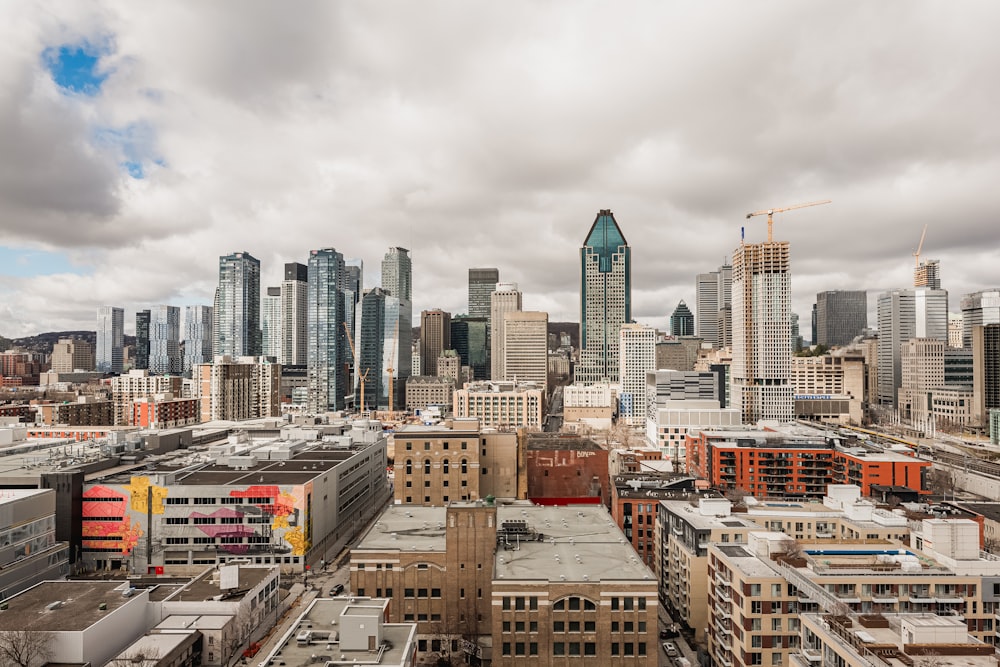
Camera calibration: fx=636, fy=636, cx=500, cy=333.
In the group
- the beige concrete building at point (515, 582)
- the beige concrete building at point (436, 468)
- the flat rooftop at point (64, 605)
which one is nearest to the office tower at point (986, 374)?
the beige concrete building at point (515, 582)

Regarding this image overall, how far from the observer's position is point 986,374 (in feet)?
612

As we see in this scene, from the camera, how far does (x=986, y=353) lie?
187 m

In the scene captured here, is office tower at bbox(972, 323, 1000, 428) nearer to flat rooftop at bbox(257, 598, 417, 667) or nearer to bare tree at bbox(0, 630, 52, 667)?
flat rooftop at bbox(257, 598, 417, 667)

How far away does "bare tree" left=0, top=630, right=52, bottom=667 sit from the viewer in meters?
42.7

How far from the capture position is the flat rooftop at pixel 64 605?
4631 cm

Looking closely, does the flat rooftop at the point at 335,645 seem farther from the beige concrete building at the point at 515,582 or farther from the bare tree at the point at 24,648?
the bare tree at the point at 24,648

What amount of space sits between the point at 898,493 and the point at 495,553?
208 ft

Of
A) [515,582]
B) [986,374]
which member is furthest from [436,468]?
[986,374]

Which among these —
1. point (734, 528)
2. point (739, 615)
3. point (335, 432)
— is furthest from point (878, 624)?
point (335, 432)

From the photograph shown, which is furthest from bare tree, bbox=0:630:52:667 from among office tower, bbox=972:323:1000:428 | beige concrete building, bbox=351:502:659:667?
office tower, bbox=972:323:1000:428

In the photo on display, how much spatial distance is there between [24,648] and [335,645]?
21596 mm

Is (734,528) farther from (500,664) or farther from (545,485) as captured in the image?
(545,485)

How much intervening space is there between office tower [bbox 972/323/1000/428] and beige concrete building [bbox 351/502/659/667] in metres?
173

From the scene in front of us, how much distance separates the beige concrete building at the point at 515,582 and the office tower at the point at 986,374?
172754 mm
